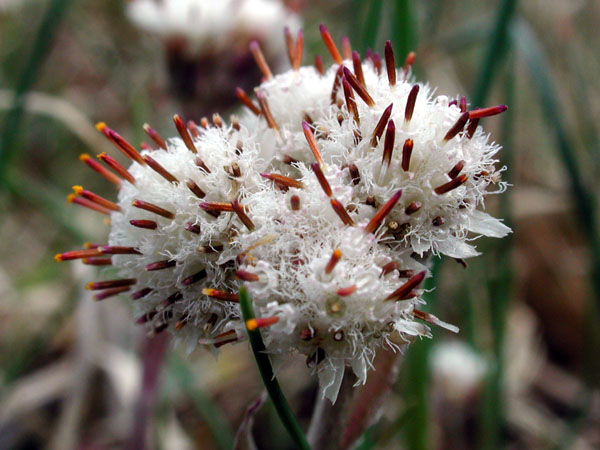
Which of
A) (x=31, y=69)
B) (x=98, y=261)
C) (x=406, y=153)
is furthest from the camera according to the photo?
(x=31, y=69)

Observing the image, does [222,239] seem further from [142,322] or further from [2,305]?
[2,305]

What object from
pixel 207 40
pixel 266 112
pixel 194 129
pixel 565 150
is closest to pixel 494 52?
pixel 565 150

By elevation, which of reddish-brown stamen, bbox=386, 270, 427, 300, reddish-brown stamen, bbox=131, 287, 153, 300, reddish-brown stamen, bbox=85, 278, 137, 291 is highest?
reddish-brown stamen, bbox=85, 278, 137, 291

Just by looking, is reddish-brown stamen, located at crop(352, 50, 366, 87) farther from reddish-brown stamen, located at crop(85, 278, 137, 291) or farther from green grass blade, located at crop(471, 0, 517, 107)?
green grass blade, located at crop(471, 0, 517, 107)

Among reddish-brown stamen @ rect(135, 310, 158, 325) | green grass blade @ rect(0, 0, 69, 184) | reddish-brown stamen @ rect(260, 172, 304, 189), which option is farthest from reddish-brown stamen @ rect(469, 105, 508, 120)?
green grass blade @ rect(0, 0, 69, 184)

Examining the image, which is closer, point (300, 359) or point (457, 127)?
point (457, 127)

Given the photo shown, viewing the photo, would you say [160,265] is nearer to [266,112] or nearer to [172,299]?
[172,299]

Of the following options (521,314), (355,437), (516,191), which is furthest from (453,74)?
(355,437)
